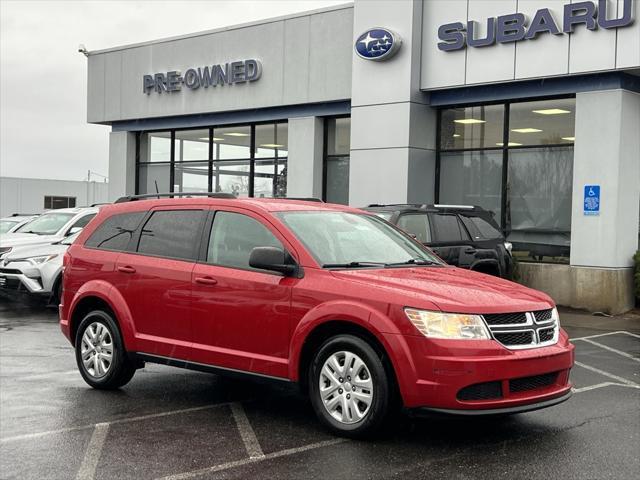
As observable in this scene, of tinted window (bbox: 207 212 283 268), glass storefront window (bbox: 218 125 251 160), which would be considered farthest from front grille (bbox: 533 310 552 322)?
glass storefront window (bbox: 218 125 251 160)

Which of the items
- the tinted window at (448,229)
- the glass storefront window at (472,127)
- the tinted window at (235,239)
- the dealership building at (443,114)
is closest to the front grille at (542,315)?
the tinted window at (235,239)

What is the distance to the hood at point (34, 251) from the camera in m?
14.2

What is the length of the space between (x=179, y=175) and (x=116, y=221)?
16210 mm

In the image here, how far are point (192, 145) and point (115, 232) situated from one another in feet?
52.5

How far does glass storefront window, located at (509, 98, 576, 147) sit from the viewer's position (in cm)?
1628

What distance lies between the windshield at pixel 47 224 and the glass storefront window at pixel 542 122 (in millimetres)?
8782

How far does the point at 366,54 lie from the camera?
18.0 m

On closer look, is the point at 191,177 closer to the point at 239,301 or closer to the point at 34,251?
the point at 34,251

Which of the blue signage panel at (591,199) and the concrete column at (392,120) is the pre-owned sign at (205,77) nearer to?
the concrete column at (392,120)

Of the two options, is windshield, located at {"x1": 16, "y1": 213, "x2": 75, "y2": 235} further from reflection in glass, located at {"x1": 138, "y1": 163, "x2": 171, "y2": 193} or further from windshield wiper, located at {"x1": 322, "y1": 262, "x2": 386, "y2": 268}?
windshield wiper, located at {"x1": 322, "y1": 262, "x2": 386, "y2": 268}

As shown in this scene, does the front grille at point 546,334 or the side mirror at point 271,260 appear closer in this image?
the front grille at point 546,334

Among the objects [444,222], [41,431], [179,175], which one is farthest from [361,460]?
[179,175]

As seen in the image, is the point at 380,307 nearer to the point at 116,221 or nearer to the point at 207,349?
the point at 207,349

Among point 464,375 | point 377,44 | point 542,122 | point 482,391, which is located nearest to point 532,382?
point 482,391
